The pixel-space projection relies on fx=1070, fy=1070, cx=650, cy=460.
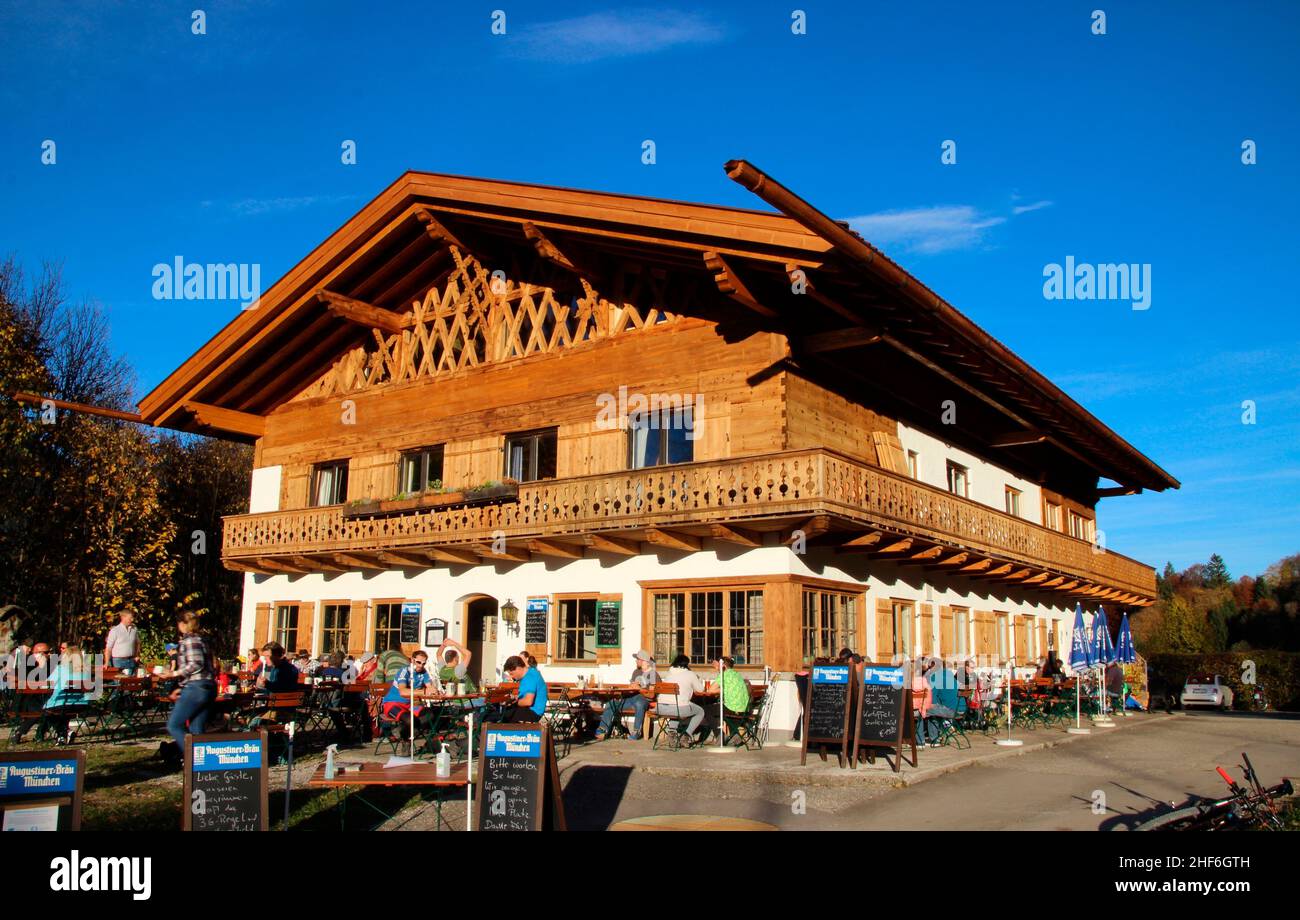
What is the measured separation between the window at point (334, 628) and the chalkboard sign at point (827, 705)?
13.2 m

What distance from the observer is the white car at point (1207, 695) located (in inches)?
1249

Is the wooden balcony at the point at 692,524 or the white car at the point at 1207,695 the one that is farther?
the white car at the point at 1207,695

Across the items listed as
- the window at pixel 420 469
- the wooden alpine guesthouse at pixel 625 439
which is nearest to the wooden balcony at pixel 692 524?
the wooden alpine guesthouse at pixel 625 439

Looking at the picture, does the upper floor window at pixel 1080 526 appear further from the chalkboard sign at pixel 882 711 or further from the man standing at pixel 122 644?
the man standing at pixel 122 644

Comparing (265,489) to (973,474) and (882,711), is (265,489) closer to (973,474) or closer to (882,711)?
(973,474)

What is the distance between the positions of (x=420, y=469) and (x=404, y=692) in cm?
907

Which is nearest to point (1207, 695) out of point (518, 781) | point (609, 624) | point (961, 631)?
point (961, 631)

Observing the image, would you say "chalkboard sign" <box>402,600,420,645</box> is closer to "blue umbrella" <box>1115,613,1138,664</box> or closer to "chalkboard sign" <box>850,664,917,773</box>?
"chalkboard sign" <box>850,664,917,773</box>

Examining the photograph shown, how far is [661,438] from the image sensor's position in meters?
18.9

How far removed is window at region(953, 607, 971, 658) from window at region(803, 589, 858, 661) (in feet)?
14.6
